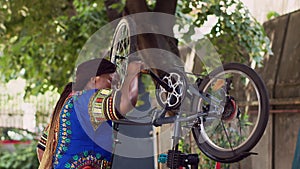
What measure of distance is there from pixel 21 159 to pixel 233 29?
15.9 ft

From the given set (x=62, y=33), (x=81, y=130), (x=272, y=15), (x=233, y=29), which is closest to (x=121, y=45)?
(x=81, y=130)

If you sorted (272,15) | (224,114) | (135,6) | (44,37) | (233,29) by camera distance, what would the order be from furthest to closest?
(44,37), (272,15), (233,29), (135,6), (224,114)

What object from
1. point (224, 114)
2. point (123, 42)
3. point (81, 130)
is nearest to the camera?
point (224, 114)

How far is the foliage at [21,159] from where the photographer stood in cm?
790

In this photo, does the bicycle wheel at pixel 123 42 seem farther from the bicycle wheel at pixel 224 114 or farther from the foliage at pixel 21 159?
the foliage at pixel 21 159

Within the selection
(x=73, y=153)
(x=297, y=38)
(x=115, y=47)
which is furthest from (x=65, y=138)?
(x=297, y=38)

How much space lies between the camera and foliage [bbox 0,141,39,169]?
7.90 m

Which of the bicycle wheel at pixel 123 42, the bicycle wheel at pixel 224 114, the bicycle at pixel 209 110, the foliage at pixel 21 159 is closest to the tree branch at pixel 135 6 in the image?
the bicycle wheel at pixel 123 42

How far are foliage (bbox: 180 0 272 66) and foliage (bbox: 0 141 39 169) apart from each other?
14.9 feet

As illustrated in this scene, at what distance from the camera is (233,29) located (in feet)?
13.2

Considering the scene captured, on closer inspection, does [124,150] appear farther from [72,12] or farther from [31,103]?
[31,103]

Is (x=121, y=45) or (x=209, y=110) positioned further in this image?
(x=121, y=45)

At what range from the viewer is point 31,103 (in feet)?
28.3

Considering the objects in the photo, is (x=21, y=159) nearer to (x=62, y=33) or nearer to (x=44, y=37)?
(x=62, y=33)
